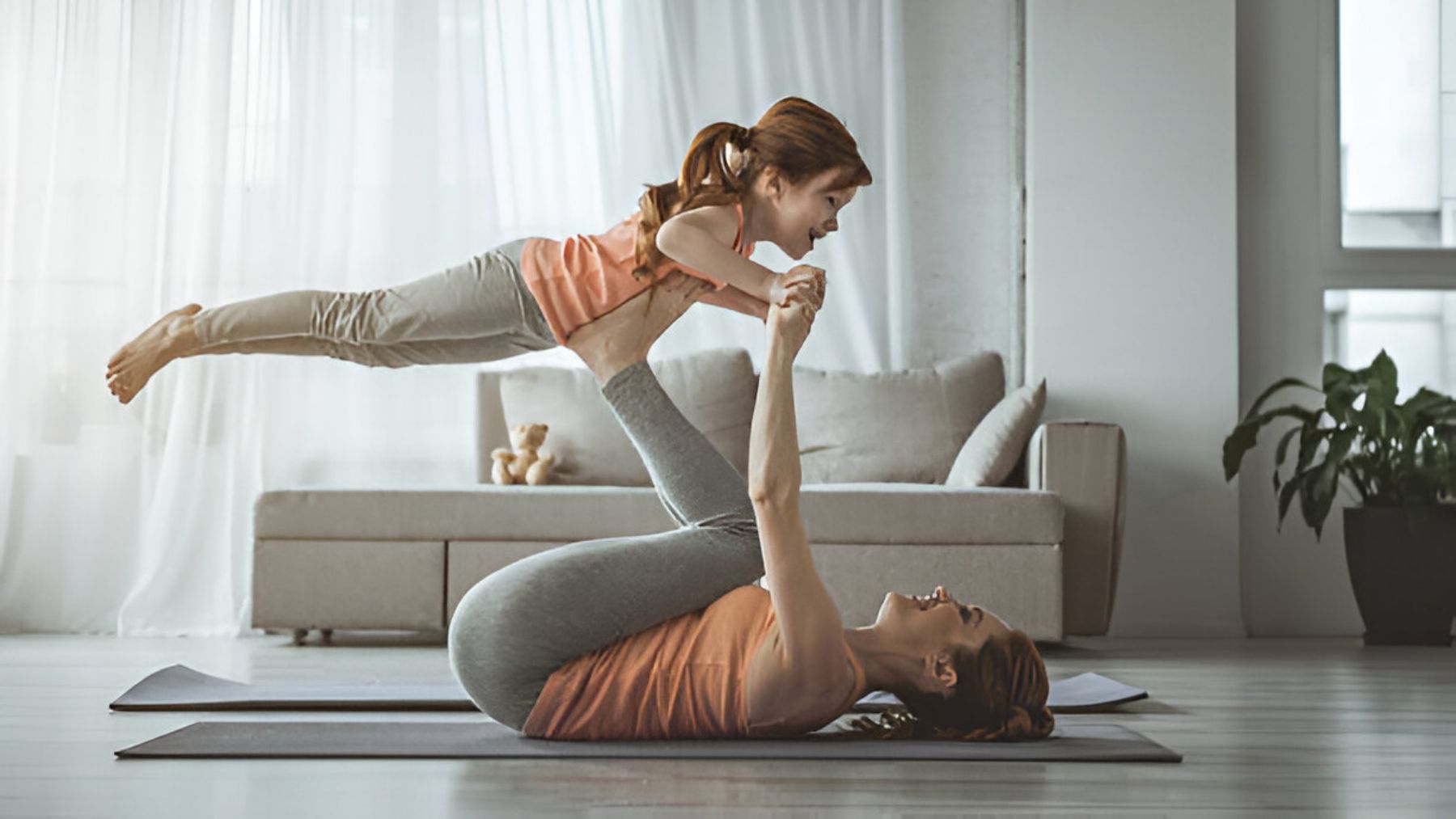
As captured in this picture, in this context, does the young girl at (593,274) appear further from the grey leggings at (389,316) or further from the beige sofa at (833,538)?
the beige sofa at (833,538)

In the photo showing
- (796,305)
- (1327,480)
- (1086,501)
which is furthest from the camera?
(1327,480)

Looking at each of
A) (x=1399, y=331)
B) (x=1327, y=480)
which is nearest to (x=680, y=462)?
(x=1327, y=480)

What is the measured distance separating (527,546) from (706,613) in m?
2.13

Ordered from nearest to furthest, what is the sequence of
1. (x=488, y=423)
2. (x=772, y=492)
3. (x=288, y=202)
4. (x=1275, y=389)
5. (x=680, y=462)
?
1. (x=772, y=492)
2. (x=680, y=462)
3. (x=1275, y=389)
4. (x=488, y=423)
5. (x=288, y=202)

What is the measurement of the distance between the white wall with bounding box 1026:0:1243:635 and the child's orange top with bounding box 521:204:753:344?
9.06 ft

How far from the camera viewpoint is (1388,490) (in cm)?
465

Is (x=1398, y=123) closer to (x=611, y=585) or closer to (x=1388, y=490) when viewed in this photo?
(x=1388, y=490)

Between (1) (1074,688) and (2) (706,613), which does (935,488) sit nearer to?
(1) (1074,688)

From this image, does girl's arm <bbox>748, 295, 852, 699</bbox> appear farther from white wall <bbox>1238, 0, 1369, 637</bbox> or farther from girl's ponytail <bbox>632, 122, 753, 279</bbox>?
white wall <bbox>1238, 0, 1369, 637</bbox>

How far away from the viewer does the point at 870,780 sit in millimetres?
1938

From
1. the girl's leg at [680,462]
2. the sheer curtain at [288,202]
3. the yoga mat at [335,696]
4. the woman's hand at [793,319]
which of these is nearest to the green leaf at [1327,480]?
the sheer curtain at [288,202]

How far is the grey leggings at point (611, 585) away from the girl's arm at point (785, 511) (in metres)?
0.20

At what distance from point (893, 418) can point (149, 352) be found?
8.76 ft

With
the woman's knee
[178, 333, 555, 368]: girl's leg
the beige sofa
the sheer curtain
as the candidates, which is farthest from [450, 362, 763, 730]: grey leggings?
the sheer curtain
